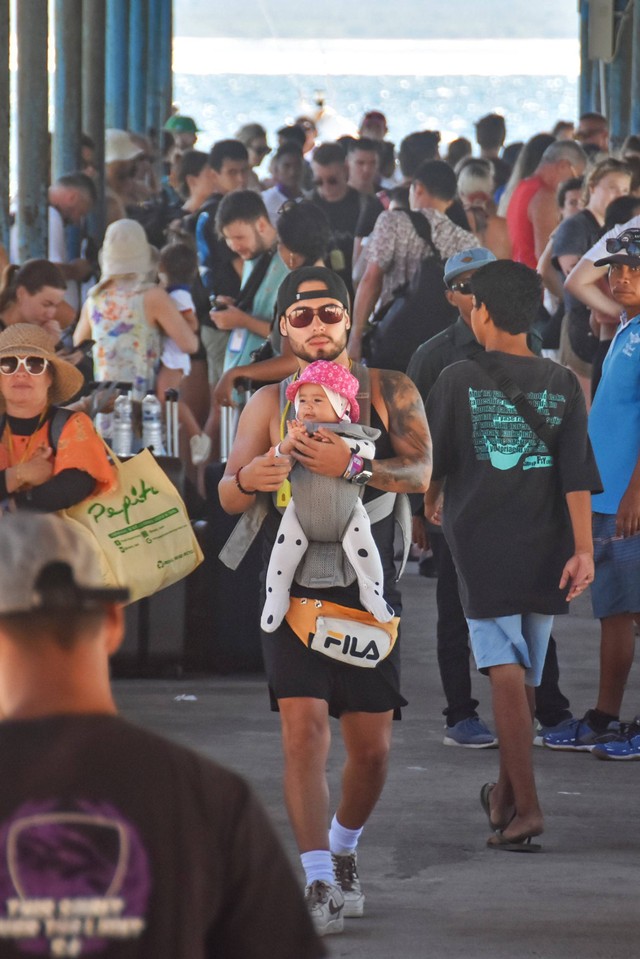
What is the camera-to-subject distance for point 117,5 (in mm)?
28703

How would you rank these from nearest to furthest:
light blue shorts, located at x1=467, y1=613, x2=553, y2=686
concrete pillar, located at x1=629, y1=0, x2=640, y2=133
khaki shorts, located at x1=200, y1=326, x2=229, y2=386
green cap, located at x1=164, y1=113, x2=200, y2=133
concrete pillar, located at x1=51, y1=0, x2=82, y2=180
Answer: light blue shorts, located at x1=467, y1=613, x2=553, y2=686 < khaki shorts, located at x1=200, y1=326, x2=229, y2=386 < concrete pillar, located at x1=51, y1=0, x2=82, y2=180 < green cap, located at x1=164, y1=113, x2=200, y2=133 < concrete pillar, located at x1=629, y1=0, x2=640, y2=133

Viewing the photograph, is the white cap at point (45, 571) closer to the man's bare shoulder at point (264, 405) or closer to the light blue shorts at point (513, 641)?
the man's bare shoulder at point (264, 405)

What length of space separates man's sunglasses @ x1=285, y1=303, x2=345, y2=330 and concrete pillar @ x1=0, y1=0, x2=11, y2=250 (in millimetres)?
8876

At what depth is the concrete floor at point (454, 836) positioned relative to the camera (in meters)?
4.99

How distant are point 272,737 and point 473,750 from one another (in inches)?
30.8

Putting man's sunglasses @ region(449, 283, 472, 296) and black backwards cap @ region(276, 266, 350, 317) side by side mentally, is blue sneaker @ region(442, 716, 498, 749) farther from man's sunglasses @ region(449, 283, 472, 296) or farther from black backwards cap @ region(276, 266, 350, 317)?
black backwards cap @ region(276, 266, 350, 317)

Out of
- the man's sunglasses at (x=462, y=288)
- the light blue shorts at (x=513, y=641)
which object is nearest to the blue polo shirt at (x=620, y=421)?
the man's sunglasses at (x=462, y=288)

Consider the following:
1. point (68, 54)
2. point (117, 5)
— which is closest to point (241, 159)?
point (68, 54)

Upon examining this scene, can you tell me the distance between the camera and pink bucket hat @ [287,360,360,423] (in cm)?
496

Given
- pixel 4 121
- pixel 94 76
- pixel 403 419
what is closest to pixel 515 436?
pixel 403 419

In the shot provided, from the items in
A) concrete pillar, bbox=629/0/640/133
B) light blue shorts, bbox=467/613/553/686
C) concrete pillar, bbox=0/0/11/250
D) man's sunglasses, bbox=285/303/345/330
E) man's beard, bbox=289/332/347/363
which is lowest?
light blue shorts, bbox=467/613/553/686

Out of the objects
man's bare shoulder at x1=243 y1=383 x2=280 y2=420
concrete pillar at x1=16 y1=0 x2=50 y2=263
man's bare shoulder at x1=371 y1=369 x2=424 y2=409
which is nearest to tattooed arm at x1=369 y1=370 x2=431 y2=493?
man's bare shoulder at x1=371 y1=369 x2=424 y2=409

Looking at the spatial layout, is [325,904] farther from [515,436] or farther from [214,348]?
[214,348]

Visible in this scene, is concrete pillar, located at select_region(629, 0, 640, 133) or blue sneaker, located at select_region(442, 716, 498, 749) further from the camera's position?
concrete pillar, located at select_region(629, 0, 640, 133)
